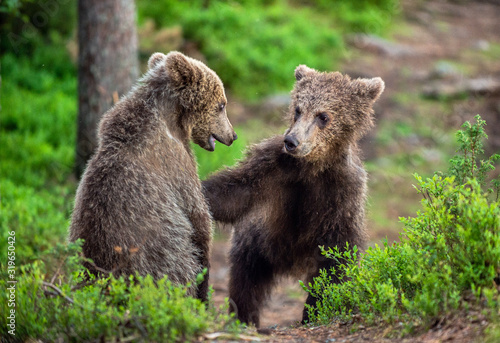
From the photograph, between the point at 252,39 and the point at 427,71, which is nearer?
the point at 252,39

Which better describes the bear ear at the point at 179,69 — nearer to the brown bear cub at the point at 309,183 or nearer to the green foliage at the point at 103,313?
the brown bear cub at the point at 309,183

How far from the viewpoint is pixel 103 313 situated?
336cm

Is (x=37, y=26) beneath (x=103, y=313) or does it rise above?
beneath

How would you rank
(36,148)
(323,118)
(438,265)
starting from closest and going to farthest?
(438,265) < (323,118) < (36,148)

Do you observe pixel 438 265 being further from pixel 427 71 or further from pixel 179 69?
pixel 427 71

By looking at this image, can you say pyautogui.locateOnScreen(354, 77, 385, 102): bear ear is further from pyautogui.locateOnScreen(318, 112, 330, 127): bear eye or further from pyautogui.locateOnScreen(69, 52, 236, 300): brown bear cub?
pyautogui.locateOnScreen(69, 52, 236, 300): brown bear cub

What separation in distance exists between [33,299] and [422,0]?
15947 mm

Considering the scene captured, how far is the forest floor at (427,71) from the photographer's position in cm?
820

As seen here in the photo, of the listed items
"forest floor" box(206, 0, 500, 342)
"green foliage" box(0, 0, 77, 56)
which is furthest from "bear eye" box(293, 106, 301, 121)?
"green foliage" box(0, 0, 77, 56)

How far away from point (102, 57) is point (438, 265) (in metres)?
5.56

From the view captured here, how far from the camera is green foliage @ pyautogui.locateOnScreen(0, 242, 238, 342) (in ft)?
10.7

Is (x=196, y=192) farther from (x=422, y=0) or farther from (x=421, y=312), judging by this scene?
(x=422, y=0)

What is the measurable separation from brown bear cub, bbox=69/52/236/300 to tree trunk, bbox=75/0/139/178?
3355mm

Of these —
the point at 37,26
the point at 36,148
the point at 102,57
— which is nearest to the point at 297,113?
the point at 102,57
